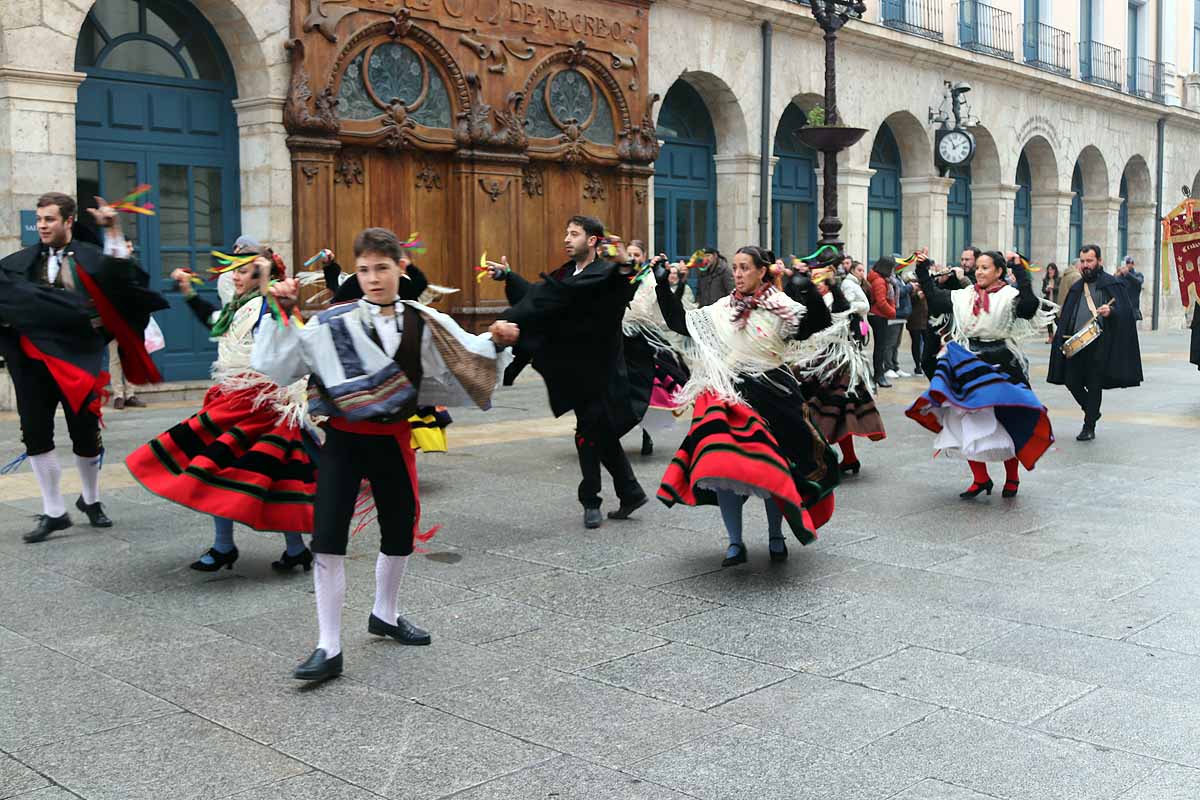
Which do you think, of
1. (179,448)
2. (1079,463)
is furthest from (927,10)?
(179,448)

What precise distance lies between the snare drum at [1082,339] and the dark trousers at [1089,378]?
0.16ft

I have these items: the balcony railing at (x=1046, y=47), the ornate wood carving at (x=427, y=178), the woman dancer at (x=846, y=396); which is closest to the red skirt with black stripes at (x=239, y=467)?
the woman dancer at (x=846, y=396)

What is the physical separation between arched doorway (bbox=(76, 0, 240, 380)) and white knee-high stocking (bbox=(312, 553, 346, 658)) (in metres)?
9.78

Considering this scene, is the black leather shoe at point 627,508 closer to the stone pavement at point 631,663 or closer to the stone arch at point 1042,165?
the stone pavement at point 631,663

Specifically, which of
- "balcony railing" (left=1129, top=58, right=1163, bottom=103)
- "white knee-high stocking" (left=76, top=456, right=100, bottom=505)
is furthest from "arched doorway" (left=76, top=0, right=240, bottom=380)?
"balcony railing" (left=1129, top=58, right=1163, bottom=103)

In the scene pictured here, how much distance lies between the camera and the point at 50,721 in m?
4.43

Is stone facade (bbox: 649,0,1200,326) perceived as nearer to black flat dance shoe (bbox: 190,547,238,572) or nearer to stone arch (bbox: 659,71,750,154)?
stone arch (bbox: 659,71,750,154)

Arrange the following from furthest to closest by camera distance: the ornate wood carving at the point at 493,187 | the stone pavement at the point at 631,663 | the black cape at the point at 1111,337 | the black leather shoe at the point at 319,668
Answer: the ornate wood carving at the point at 493,187, the black cape at the point at 1111,337, the black leather shoe at the point at 319,668, the stone pavement at the point at 631,663

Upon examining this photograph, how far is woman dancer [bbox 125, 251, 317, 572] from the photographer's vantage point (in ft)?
20.3

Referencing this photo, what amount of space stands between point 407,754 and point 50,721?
4.02ft

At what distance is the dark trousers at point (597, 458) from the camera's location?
785 centimetres

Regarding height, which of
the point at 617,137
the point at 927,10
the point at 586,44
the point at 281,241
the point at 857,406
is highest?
the point at 927,10

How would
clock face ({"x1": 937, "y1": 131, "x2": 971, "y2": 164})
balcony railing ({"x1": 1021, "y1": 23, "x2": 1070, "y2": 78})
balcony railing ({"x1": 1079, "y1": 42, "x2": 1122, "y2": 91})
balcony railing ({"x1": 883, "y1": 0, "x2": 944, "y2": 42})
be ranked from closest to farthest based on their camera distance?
1. balcony railing ({"x1": 883, "y1": 0, "x2": 944, "y2": 42})
2. clock face ({"x1": 937, "y1": 131, "x2": 971, "y2": 164})
3. balcony railing ({"x1": 1021, "y1": 23, "x2": 1070, "y2": 78})
4. balcony railing ({"x1": 1079, "y1": 42, "x2": 1122, "y2": 91})

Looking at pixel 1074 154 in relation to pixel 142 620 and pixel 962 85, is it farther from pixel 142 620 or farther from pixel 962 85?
pixel 142 620
